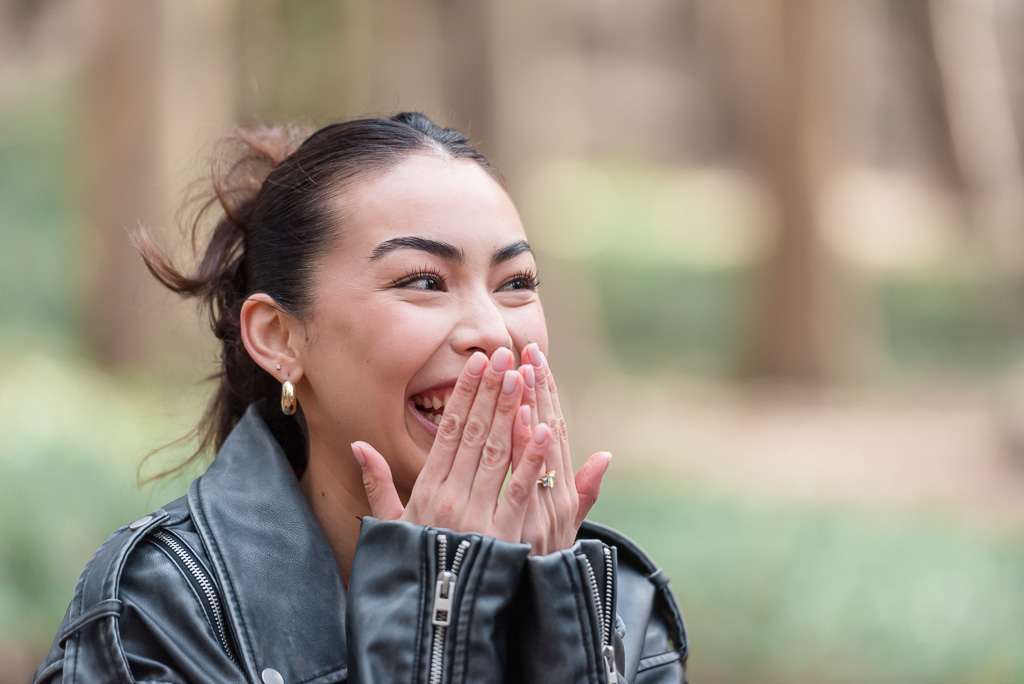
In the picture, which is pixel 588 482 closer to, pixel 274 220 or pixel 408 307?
pixel 408 307

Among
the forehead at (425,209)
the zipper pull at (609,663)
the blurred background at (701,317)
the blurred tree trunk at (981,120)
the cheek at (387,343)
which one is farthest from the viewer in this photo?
the blurred tree trunk at (981,120)

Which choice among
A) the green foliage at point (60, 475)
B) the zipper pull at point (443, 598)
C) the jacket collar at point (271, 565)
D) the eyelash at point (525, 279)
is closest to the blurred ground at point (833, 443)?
the green foliage at point (60, 475)

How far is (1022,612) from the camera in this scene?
5.16 metres

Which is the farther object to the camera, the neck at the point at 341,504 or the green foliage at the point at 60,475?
the green foliage at the point at 60,475

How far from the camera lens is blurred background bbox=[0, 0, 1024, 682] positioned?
207 inches

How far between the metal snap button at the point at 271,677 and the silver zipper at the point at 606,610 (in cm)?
73

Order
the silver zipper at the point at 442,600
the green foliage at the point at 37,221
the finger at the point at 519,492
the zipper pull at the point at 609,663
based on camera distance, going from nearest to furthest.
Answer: the silver zipper at the point at 442,600 → the zipper pull at the point at 609,663 → the finger at the point at 519,492 → the green foliage at the point at 37,221

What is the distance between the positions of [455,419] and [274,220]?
2.99 ft

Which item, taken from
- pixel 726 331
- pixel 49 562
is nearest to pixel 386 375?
pixel 49 562

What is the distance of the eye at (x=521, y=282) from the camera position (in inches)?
107

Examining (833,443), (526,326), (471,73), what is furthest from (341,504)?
(471,73)

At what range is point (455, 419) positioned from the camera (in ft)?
7.81

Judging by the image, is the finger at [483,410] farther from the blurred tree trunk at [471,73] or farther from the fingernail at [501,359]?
the blurred tree trunk at [471,73]

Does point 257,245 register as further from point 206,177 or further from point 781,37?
point 781,37
